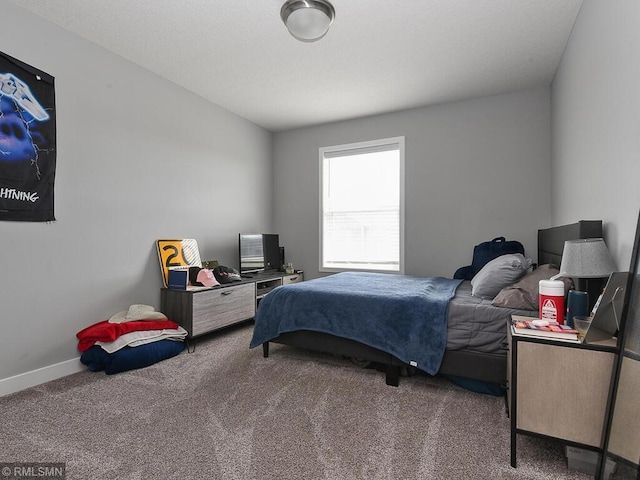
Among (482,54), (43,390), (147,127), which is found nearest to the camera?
(43,390)

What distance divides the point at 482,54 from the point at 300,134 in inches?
108

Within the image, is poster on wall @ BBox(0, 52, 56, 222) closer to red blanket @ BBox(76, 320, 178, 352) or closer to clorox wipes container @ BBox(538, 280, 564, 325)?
red blanket @ BBox(76, 320, 178, 352)

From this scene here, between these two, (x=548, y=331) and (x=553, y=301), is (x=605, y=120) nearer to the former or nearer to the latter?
(x=553, y=301)

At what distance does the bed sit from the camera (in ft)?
7.08

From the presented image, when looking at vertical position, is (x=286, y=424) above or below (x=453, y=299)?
below

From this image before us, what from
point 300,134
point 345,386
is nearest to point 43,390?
point 345,386

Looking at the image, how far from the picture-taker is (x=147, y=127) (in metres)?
3.31

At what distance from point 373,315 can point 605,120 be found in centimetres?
186

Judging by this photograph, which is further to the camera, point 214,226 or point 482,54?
point 214,226

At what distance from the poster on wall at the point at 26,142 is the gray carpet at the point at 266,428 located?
1339 mm

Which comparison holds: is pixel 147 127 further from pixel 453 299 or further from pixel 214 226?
pixel 453 299

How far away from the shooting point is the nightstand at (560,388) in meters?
1.38

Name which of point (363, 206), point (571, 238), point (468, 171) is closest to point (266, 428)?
point (571, 238)

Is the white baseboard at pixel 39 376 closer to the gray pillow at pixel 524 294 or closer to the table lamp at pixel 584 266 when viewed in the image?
the gray pillow at pixel 524 294
